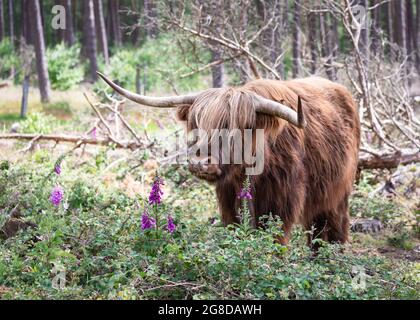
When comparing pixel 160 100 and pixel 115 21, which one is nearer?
pixel 160 100

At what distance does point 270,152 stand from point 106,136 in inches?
198

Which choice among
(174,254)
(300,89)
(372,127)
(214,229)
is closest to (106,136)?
(372,127)

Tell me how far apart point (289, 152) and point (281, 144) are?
10cm

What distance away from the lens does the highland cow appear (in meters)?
4.90

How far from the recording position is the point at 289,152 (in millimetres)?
5168

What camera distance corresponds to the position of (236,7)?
10.6 metres

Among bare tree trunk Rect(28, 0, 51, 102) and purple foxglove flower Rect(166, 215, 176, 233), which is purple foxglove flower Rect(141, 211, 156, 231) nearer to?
purple foxglove flower Rect(166, 215, 176, 233)

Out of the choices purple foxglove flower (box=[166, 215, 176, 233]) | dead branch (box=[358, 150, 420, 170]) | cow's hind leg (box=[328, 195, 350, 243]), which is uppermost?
purple foxglove flower (box=[166, 215, 176, 233])

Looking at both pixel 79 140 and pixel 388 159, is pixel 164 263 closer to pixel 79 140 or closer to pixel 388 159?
pixel 388 159

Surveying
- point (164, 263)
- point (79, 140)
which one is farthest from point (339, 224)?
point (79, 140)

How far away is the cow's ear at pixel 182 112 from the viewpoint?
5402mm

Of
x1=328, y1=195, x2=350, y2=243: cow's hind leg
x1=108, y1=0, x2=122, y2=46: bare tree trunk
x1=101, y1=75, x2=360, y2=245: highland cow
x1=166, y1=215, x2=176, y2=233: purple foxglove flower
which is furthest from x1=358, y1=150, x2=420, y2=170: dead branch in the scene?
x1=108, y1=0, x2=122, y2=46: bare tree trunk

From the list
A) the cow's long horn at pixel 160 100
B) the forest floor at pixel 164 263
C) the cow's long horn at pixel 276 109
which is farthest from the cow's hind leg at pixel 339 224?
the cow's long horn at pixel 160 100
